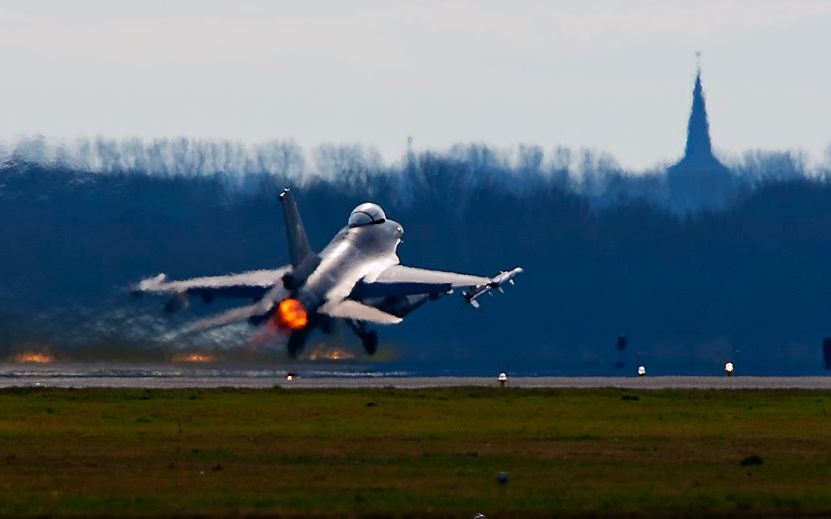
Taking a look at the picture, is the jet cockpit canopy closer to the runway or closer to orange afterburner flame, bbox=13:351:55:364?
the runway

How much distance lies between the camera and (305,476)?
42.2 meters

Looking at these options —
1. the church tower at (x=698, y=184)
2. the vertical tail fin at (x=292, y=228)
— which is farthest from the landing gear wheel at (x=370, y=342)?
the church tower at (x=698, y=184)

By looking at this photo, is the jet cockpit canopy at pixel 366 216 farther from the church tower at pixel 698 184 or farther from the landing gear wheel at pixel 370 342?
the church tower at pixel 698 184

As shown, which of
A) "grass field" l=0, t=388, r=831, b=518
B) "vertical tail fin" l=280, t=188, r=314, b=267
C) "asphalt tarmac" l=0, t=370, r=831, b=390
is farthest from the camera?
"vertical tail fin" l=280, t=188, r=314, b=267

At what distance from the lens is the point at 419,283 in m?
95.9

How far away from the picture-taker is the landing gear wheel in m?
87.2

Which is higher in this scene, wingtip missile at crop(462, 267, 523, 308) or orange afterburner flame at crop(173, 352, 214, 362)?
wingtip missile at crop(462, 267, 523, 308)

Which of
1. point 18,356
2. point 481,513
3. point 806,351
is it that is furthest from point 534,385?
point 481,513

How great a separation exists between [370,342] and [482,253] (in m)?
21.5

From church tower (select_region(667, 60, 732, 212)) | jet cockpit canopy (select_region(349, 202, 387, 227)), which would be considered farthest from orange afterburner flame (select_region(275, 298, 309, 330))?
church tower (select_region(667, 60, 732, 212))

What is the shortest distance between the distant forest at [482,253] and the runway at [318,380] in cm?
127

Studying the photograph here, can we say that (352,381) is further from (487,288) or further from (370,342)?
(487,288)

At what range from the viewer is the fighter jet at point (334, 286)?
86.5 meters

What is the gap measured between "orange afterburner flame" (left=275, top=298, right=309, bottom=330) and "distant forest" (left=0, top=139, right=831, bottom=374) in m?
3.04
